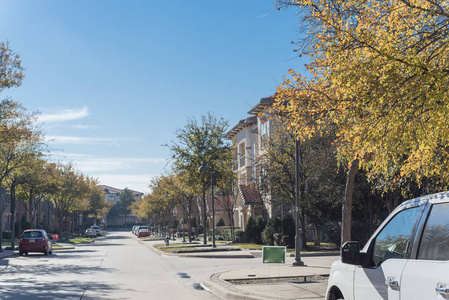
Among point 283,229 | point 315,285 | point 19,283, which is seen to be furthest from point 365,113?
point 283,229

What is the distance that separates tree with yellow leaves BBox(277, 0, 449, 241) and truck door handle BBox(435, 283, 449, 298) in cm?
491

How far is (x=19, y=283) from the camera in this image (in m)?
15.7

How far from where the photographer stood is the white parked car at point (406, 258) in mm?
4004

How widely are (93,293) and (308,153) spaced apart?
1878 cm

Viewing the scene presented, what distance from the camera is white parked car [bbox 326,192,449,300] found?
4004 mm

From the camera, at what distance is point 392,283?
4.57 metres

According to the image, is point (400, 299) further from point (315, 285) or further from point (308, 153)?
point (308, 153)

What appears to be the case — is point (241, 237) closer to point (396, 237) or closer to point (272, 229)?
point (272, 229)

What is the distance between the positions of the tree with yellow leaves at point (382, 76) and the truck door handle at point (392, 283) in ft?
14.1

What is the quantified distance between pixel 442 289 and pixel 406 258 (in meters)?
0.76

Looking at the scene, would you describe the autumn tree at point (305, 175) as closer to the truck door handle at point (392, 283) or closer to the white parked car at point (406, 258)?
the white parked car at point (406, 258)

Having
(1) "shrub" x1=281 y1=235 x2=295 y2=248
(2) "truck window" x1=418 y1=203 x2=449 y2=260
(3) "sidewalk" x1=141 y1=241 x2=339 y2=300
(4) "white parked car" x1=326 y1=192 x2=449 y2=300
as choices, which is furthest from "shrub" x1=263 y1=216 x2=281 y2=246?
(2) "truck window" x1=418 y1=203 x2=449 y2=260

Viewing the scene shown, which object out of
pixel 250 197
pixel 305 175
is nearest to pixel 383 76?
pixel 305 175

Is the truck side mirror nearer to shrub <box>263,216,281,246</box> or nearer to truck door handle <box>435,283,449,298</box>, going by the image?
truck door handle <box>435,283,449,298</box>
